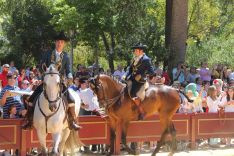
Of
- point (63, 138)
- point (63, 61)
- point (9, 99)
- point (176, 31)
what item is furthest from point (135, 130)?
point (176, 31)

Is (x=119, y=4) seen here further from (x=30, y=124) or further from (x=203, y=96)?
(x=30, y=124)

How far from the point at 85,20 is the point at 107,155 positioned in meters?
14.2

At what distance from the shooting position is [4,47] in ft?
121

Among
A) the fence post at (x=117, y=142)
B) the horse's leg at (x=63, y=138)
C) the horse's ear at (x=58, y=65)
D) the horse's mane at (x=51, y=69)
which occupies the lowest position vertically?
the fence post at (x=117, y=142)

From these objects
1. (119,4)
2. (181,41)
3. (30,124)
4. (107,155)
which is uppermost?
(119,4)

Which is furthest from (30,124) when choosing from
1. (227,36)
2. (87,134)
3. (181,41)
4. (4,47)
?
(227,36)

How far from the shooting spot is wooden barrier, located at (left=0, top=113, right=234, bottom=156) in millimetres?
12953

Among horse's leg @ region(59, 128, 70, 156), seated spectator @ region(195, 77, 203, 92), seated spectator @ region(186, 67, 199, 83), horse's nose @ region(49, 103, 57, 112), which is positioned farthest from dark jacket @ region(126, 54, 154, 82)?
seated spectator @ region(186, 67, 199, 83)

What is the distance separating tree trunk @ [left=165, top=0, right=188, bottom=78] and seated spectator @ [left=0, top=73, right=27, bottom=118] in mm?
12303

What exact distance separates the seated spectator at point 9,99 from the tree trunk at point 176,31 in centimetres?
1230

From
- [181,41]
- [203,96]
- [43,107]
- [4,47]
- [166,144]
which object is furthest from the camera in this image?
[4,47]

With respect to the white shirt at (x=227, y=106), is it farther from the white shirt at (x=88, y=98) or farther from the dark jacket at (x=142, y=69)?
the white shirt at (x=88, y=98)

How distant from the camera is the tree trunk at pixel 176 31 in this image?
2411 centimetres

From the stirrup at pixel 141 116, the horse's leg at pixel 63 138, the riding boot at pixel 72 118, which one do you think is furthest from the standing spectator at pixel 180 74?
the riding boot at pixel 72 118
